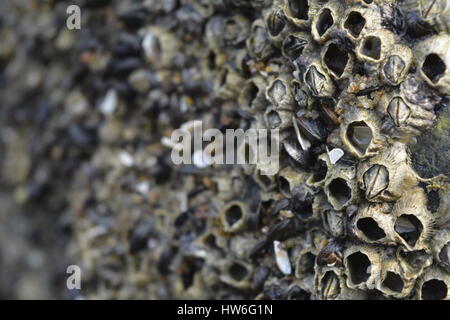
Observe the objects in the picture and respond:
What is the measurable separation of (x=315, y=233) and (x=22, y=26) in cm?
183

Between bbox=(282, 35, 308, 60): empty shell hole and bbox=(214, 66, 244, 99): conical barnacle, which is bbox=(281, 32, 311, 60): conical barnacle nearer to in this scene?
bbox=(282, 35, 308, 60): empty shell hole

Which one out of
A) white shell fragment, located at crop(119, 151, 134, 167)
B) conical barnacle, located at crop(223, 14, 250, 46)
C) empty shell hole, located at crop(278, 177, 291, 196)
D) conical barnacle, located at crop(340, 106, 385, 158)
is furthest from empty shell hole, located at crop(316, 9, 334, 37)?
white shell fragment, located at crop(119, 151, 134, 167)

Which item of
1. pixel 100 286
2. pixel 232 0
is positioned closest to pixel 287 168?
pixel 232 0

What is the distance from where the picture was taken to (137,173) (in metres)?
2.17

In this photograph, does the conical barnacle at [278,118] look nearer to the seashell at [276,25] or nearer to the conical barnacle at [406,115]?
the seashell at [276,25]

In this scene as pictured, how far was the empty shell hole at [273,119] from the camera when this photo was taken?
5.40 ft

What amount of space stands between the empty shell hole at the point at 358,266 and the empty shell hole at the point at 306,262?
158 mm

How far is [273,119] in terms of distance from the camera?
1661mm

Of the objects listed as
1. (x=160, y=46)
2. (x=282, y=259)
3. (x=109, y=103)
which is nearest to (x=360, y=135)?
(x=282, y=259)

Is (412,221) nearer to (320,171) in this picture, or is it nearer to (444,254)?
Answer: (444,254)

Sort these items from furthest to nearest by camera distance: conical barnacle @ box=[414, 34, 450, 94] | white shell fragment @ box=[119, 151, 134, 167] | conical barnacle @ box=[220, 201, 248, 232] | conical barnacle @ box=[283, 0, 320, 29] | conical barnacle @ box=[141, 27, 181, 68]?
1. white shell fragment @ box=[119, 151, 134, 167]
2. conical barnacle @ box=[141, 27, 181, 68]
3. conical barnacle @ box=[220, 201, 248, 232]
4. conical barnacle @ box=[283, 0, 320, 29]
5. conical barnacle @ box=[414, 34, 450, 94]

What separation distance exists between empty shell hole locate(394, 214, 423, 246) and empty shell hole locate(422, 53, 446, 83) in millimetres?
353

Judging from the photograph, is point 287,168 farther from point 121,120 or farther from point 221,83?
point 121,120

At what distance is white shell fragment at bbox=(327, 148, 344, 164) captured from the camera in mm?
1510
